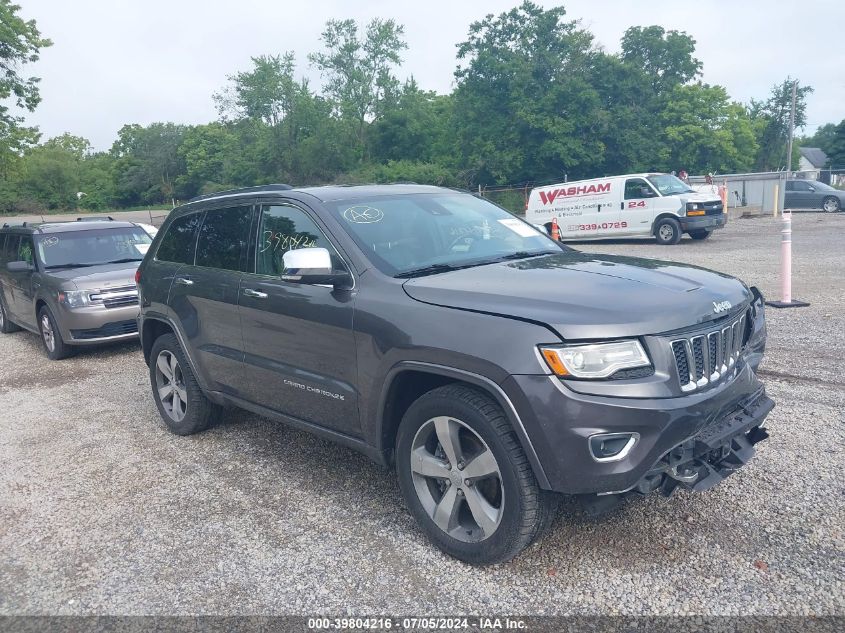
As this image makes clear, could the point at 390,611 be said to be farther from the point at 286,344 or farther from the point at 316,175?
the point at 316,175

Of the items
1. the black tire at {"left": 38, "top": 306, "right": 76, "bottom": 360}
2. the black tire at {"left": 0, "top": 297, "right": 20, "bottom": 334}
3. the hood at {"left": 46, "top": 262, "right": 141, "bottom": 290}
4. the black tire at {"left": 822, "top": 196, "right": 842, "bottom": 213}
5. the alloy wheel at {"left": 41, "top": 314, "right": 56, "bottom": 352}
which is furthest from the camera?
the black tire at {"left": 822, "top": 196, "right": 842, "bottom": 213}

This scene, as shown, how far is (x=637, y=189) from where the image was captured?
1958cm

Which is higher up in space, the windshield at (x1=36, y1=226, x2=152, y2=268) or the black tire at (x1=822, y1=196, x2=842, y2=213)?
the windshield at (x1=36, y1=226, x2=152, y2=268)

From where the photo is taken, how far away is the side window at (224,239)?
466cm

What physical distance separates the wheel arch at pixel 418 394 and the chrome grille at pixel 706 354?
0.70 metres

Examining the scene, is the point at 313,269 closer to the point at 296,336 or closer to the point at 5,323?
the point at 296,336

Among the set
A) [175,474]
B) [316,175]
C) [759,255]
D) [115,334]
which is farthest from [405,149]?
[175,474]

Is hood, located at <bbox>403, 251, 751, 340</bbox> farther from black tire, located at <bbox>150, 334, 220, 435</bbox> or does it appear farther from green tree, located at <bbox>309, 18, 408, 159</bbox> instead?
green tree, located at <bbox>309, 18, 408, 159</bbox>

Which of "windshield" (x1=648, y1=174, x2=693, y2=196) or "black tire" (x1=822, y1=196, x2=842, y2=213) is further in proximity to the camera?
"black tire" (x1=822, y1=196, x2=842, y2=213)

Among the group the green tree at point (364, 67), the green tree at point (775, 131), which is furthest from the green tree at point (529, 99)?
the green tree at point (775, 131)

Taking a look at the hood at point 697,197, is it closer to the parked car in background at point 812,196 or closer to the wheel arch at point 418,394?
the parked car in background at point 812,196

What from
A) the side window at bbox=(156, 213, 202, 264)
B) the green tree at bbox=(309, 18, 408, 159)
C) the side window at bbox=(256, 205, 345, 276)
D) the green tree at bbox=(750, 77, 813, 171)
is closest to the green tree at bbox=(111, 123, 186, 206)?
the green tree at bbox=(309, 18, 408, 159)

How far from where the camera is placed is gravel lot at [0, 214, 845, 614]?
3080mm

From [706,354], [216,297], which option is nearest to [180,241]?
[216,297]
